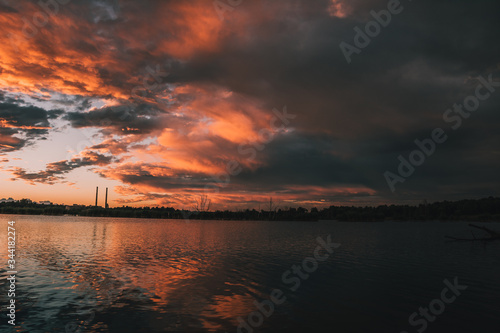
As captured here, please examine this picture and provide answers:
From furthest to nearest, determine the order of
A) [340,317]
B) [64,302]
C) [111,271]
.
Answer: [111,271]
[64,302]
[340,317]

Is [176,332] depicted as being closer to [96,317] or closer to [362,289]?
[96,317]

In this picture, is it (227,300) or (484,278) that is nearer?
(227,300)

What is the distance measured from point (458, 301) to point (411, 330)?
34.9 feet

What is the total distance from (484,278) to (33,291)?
157 feet

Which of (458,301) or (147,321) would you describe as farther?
(458,301)

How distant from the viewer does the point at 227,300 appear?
83.8 ft

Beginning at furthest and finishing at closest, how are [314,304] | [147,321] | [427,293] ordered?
[427,293]
[314,304]
[147,321]

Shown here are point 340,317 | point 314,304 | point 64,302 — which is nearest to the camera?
point 340,317

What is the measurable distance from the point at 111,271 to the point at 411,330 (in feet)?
103

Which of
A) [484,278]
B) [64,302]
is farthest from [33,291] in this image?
[484,278]

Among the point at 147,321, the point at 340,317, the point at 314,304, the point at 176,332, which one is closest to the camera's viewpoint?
the point at 176,332

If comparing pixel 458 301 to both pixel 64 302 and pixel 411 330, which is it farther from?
pixel 64 302

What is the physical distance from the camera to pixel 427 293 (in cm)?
2959

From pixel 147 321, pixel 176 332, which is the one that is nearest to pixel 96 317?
pixel 147 321
